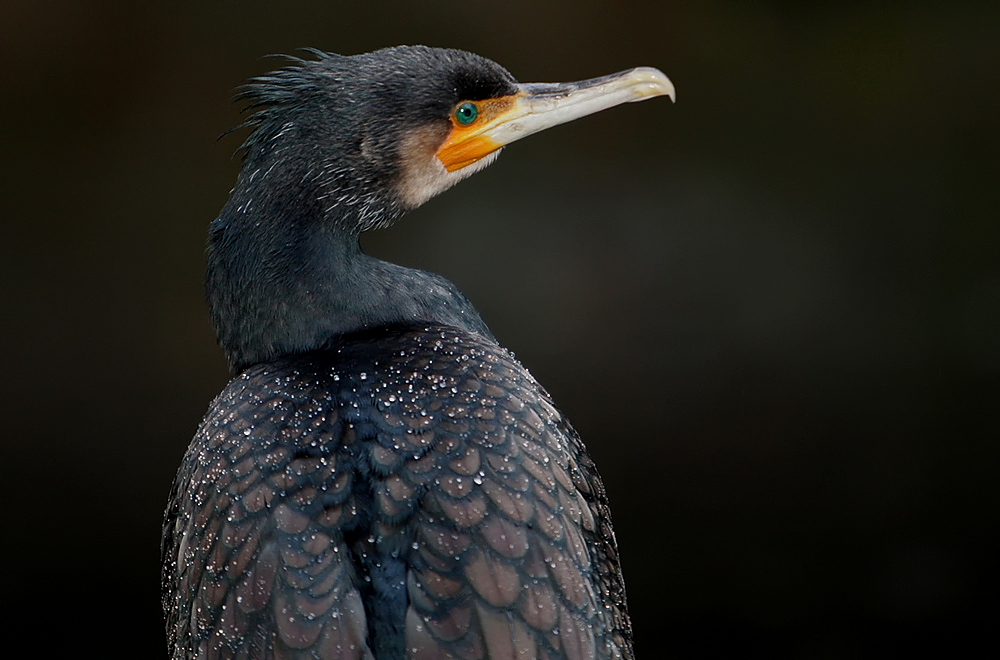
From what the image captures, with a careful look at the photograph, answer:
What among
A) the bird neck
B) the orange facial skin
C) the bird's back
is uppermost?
the orange facial skin

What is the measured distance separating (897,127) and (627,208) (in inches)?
56.2

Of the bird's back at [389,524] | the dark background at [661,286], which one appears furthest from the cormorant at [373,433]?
the dark background at [661,286]

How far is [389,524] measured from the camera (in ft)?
6.63

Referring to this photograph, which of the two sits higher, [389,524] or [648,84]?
[648,84]

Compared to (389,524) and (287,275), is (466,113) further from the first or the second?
(389,524)

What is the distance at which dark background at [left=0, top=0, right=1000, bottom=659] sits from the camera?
5.22 metres

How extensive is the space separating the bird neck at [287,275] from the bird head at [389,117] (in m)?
0.01

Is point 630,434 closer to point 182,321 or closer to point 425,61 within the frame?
point 182,321

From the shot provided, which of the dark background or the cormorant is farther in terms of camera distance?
the dark background

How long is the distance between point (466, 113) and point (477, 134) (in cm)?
6

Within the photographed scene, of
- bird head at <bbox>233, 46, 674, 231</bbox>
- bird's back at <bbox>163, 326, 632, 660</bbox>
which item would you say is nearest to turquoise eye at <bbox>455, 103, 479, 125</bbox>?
bird head at <bbox>233, 46, 674, 231</bbox>

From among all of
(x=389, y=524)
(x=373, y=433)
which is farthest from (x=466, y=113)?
(x=389, y=524)

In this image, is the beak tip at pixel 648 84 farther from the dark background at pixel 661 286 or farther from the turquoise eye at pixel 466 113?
the dark background at pixel 661 286

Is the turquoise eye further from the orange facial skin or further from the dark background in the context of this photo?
the dark background
